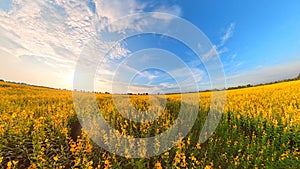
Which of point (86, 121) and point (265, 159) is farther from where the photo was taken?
point (86, 121)

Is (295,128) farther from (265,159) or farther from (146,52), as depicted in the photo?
(146,52)

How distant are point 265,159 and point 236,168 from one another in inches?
44.9

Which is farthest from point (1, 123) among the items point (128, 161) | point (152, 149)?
point (152, 149)

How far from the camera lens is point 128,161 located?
18.7ft

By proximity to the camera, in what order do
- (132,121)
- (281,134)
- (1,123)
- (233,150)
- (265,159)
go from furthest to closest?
(132,121) < (281,134) < (233,150) < (265,159) < (1,123)

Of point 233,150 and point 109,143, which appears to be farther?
point 233,150

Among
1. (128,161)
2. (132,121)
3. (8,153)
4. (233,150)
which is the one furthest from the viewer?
(132,121)

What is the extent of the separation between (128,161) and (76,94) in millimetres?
8005

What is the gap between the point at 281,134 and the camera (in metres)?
8.05

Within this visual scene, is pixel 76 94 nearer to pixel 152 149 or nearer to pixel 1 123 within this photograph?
pixel 1 123

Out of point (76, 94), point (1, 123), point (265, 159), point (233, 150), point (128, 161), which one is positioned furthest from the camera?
point (76, 94)

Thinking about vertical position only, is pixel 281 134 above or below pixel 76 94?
below

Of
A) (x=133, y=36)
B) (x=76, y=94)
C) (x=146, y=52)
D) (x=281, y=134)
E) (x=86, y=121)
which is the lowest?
(x=281, y=134)

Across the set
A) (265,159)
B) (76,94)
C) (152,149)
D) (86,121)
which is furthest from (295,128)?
(76,94)
